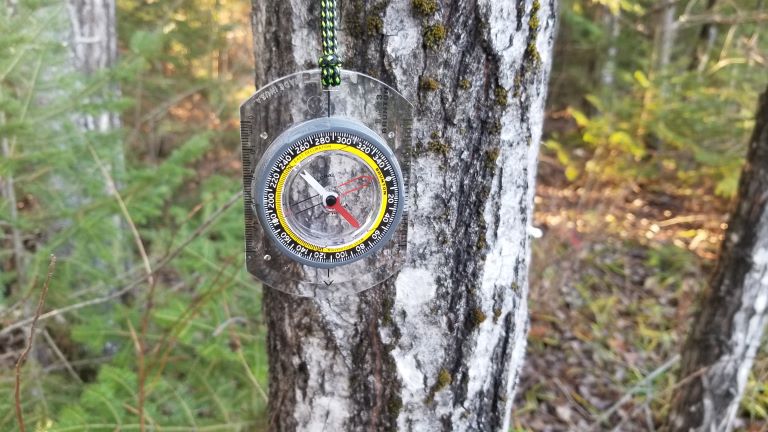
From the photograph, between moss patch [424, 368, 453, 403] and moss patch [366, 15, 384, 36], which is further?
moss patch [424, 368, 453, 403]

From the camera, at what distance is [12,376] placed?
6.48 ft

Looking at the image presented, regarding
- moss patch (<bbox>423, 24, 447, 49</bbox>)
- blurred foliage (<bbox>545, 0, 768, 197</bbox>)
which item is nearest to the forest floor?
blurred foliage (<bbox>545, 0, 768, 197</bbox>)

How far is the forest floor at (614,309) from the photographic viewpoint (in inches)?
141

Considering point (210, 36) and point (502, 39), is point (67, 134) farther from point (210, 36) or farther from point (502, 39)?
point (210, 36)

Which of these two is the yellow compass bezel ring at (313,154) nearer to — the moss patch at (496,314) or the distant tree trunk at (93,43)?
the moss patch at (496,314)

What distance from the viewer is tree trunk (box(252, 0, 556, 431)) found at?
1.00 meters

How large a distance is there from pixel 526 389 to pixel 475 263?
2.94 meters

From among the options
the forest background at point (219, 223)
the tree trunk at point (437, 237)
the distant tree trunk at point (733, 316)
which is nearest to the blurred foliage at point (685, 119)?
the forest background at point (219, 223)

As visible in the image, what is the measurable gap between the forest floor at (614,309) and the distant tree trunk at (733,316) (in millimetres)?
148

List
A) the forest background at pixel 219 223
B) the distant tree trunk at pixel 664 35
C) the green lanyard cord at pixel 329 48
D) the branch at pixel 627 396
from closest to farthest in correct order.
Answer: the green lanyard cord at pixel 329 48 < the forest background at pixel 219 223 < the branch at pixel 627 396 < the distant tree trunk at pixel 664 35

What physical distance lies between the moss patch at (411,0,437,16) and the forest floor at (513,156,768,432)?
2.40 meters

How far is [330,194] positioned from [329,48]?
0.26 meters

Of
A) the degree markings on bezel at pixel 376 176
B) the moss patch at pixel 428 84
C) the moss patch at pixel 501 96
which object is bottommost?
the degree markings on bezel at pixel 376 176

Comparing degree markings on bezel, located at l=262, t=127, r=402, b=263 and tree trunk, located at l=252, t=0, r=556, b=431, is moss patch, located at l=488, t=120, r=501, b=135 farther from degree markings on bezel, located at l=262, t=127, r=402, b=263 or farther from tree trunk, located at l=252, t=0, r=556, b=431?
→ degree markings on bezel, located at l=262, t=127, r=402, b=263
